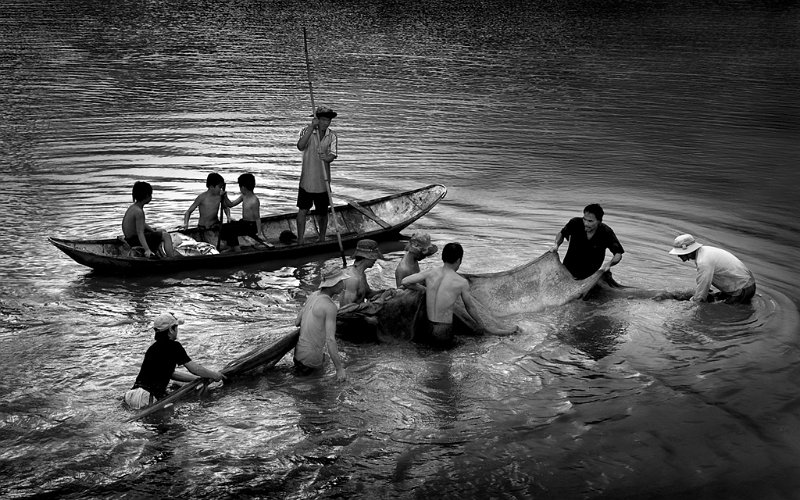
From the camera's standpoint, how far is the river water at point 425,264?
26.2ft

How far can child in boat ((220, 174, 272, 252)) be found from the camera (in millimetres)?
13297

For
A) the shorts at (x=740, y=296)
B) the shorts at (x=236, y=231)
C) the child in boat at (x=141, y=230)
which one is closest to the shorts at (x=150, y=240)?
the child in boat at (x=141, y=230)

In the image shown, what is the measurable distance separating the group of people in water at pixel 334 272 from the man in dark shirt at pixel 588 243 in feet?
0.04

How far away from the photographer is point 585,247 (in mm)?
11344

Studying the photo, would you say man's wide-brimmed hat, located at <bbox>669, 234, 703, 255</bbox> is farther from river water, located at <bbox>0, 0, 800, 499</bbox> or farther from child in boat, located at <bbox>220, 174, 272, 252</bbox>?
child in boat, located at <bbox>220, 174, 272, 252</bbox>

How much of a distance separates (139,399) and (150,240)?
4764mm

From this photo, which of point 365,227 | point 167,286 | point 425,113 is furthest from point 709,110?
point 167,286

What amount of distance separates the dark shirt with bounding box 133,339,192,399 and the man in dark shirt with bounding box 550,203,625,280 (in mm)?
5362

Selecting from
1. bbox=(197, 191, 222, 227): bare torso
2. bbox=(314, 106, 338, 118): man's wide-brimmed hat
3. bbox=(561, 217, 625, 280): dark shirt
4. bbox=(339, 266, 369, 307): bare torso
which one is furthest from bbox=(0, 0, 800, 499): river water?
bbox=(314, 106, 338, 118): man's wide-brimmed hat

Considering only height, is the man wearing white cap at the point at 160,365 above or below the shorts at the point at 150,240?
below

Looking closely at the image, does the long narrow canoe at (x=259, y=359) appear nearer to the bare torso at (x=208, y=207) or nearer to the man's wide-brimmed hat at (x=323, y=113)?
the bare torso at (x=208, y=207)

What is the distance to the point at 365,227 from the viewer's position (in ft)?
49.1

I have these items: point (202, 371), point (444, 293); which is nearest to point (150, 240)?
point (202, 371)

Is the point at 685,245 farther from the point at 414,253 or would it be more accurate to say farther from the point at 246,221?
the point at 246,221
